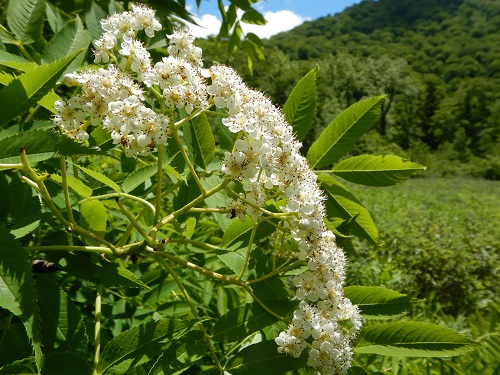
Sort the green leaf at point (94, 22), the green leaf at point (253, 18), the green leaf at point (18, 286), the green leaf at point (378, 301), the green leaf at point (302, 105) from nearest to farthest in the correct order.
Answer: the green leaf at point (18, 286), the green leaf at point (378, 301), the green leaf at point (302, 105), the green leaf at point (94, 22), the green leaf at point (253, 18)

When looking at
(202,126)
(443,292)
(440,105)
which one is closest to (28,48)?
(202,126)

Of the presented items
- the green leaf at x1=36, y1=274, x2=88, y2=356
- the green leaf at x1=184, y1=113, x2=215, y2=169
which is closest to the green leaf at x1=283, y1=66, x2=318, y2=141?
the green leaf at x1=184, y1=113, x2=215, y2=169

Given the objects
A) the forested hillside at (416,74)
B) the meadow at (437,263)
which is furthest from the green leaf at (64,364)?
the forested hillside at (416,74)

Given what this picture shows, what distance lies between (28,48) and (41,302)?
678 millimetres

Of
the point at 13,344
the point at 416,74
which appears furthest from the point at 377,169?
the point at 416,74

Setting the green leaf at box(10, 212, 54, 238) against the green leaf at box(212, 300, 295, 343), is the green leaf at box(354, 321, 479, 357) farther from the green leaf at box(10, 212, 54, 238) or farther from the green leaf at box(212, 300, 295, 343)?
the green leaf at box(10, 212, 54, 238)

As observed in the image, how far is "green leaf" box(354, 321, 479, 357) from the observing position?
2.49 ft

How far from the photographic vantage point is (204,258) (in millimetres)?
1479

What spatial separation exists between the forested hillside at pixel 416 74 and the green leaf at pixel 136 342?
2532 cm

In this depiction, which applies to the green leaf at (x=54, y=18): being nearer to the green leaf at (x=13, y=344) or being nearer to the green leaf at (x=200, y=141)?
the green leaf at (x=200, y=141)

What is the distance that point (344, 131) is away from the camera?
0.93 meters

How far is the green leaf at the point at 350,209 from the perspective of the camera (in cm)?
93

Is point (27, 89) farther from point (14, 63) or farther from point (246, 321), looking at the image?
point (246, 321)

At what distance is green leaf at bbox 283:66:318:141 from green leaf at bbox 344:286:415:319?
0.32 meters
